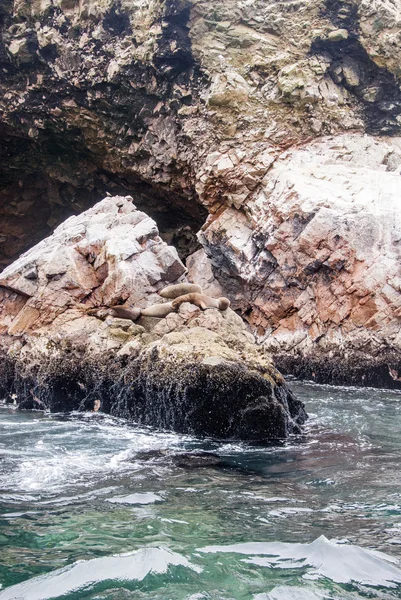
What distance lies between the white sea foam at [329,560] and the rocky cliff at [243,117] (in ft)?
42.7

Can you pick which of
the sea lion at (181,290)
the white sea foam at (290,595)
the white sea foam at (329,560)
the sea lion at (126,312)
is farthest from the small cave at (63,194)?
the white sea foam at (290,595)

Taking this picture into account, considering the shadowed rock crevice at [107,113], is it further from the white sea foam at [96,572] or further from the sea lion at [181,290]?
the white sea foam at [96,572]

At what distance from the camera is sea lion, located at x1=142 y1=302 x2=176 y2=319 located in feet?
38.1

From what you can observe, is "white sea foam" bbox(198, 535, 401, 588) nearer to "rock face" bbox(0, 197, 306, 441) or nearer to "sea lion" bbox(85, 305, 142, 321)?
"rock face" bbox(0, 197, 306, 441)

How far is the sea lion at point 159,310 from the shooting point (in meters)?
11.6

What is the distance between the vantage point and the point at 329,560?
3.92m

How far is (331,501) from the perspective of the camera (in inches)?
214

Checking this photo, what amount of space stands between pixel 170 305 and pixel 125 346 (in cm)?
132

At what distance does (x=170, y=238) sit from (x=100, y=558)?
77.7 ft

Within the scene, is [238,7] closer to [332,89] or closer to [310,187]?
[332,89]

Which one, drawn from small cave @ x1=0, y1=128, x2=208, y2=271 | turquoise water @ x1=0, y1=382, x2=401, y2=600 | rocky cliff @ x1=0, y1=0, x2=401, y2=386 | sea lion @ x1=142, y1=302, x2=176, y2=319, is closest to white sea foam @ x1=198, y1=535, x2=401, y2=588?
turquoise water @ x1=0, y1=382, x2=401, y2=600

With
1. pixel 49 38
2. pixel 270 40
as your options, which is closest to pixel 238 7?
pixel 270 40

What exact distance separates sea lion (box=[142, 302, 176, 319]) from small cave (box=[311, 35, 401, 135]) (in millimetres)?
14025

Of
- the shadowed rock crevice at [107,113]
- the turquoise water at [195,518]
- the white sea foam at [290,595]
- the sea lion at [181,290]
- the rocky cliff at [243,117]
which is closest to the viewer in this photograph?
the white sea foam at [290,595]
